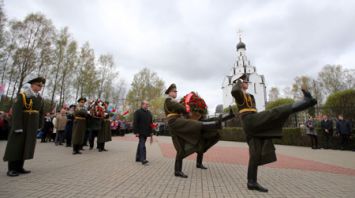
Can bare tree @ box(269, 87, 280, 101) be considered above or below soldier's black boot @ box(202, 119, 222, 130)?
above

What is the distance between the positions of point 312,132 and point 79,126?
1222cm

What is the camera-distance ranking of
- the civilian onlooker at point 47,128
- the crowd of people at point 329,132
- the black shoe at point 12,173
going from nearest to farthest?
the black shoe at point 12,173
the crowd of people at point 329,132
the civilian onlooker at point 47,128

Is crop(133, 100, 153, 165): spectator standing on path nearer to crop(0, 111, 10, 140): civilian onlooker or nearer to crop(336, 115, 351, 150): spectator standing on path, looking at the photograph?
crop(0, 111, 10, 140): civilian onlooker

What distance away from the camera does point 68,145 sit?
35.6 ft

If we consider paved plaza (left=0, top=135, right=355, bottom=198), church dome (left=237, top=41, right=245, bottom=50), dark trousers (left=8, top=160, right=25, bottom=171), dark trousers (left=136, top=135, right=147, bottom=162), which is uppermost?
church dome (left=237, top=41, right=245, bottom=50)

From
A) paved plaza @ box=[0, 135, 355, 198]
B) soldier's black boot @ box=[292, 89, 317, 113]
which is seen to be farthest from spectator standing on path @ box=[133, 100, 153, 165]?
soldier's black boot @ box=[292, 89, 317, 113]

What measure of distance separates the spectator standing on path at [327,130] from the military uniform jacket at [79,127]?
12896 millimetres

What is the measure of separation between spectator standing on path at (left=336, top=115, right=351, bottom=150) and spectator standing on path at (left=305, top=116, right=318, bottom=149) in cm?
117

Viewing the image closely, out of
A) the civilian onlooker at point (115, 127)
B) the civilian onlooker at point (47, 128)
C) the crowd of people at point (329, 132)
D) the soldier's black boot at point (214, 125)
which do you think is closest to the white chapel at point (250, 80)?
the civilian onlooker at point (115, 127)

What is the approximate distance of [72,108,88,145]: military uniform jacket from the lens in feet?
27.2

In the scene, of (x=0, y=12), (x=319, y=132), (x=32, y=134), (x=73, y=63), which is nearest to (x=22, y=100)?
(x=32, y=134)

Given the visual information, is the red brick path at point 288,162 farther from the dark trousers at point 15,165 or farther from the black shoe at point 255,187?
the dark trousers at point 15,165

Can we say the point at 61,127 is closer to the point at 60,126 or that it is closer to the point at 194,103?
the point at 60,126

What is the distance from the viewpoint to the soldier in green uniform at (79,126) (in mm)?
8273
